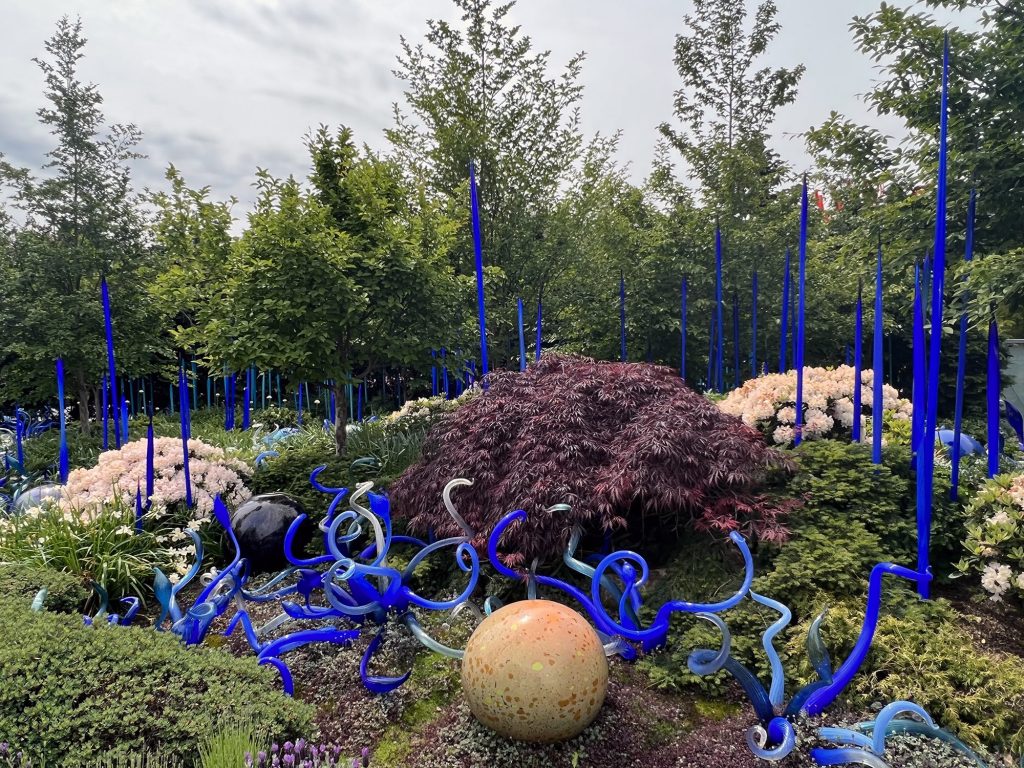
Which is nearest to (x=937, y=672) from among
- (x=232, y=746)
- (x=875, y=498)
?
(x=875, y=498)

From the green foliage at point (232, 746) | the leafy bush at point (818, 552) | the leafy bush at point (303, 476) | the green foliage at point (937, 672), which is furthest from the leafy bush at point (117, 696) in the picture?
the green foliage at point (937, 672)

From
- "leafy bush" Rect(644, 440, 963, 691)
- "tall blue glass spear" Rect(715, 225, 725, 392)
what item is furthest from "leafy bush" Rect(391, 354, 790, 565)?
"tall blue glass spear" Rect(715, 225, 725, 392)

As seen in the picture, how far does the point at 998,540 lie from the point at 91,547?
5.30 metres

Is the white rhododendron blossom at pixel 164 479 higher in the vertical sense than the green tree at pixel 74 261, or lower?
lower

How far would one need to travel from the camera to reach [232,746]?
78.4 inches

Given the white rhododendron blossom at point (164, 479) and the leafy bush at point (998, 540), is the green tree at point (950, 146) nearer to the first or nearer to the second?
the leafy bush at point (998, 540)

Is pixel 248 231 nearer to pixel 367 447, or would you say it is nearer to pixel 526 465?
pixel 367 447

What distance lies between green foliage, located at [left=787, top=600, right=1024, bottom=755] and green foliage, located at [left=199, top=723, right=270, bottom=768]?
2.30 metres

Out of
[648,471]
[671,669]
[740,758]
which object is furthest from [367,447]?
[740,758]

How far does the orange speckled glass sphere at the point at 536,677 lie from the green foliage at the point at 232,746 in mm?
804

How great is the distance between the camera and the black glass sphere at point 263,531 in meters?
4.20

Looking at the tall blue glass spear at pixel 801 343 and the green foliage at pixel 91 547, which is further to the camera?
the tall blue glass spear at pixel 801 343

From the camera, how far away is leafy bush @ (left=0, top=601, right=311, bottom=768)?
2135 mm

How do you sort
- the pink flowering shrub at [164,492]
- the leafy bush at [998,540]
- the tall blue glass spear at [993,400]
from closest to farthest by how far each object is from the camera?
the leafy bush at [998,540] < the tall blue glass spear at [993,400] < the pink flowering shrub at [164,492]
